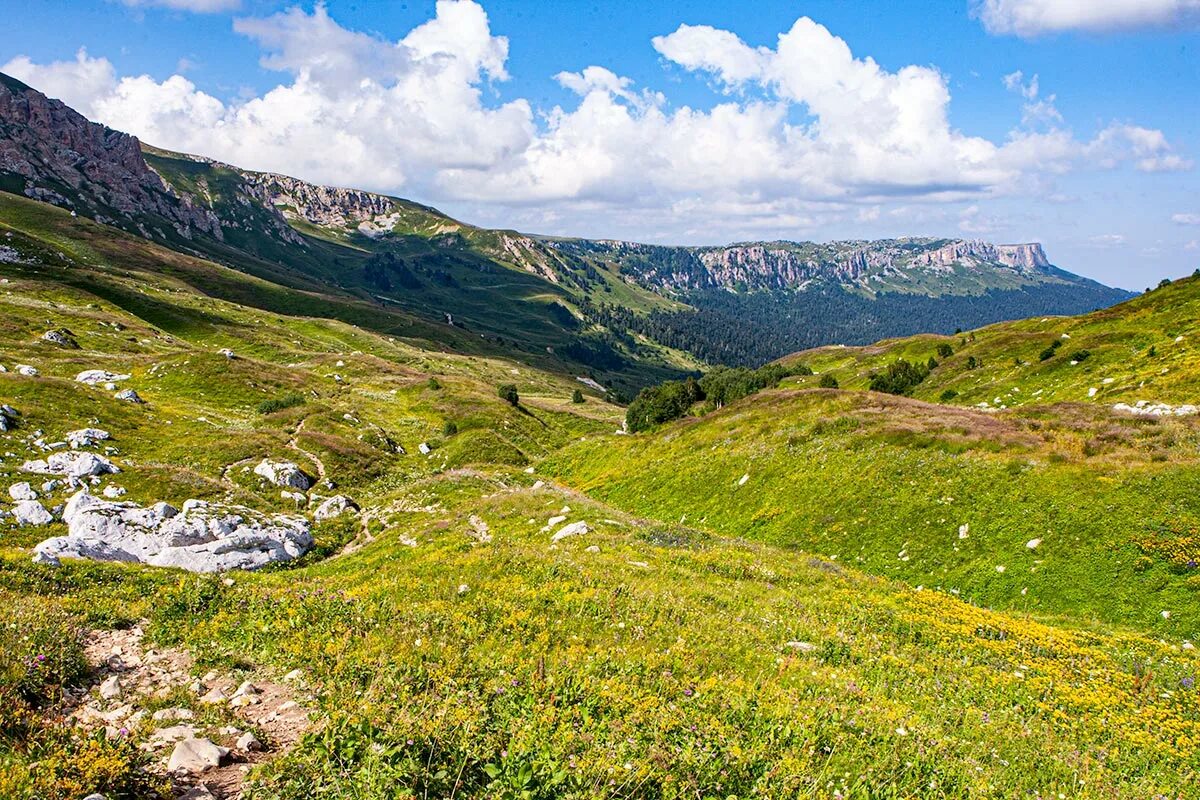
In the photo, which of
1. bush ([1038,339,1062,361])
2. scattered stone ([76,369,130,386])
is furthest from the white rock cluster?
scattered stone ([76,369,130,386])

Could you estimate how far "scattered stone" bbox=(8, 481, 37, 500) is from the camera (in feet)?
104

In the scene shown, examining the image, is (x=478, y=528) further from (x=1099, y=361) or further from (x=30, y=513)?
(x=1099, y=361)

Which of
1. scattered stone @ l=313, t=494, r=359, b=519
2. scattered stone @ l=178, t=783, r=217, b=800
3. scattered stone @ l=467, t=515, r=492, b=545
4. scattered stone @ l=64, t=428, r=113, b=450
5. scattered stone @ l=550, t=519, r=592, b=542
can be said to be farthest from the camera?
scattered stone @ l=64, t=428, r=113, b=450

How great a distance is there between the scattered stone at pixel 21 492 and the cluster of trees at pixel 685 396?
76.8 metres

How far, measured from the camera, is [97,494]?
34.6 meters

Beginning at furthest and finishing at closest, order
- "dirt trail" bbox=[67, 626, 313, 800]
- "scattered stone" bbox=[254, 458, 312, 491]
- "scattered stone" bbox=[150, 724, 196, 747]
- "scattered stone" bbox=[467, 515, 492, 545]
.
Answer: "scattered stone" bbox=[254, 458, 312, 491], "scattered stone" bbox=[467, 515, 492, 545], "scattered stone" bbox=[150, 724, 196, 747], "dirt trail" bbox=[67, 626, 313, 800]

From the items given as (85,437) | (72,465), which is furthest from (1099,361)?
(85,437)

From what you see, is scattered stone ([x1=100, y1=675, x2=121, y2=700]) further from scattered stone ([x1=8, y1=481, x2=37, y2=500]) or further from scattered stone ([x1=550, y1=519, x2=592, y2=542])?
scattered stone ([x1=8, y1=481, x2=37, y2=500])

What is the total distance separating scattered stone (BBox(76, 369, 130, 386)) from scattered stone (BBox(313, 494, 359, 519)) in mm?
44380

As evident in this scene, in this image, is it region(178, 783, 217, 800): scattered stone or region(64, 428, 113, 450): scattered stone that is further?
region(64, 428, 113, 450): scattered stone

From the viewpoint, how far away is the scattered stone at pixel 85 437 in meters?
40.9

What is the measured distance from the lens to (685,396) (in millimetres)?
107062

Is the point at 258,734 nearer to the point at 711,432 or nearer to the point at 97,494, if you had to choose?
the point at 97,494

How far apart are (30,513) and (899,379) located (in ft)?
353
